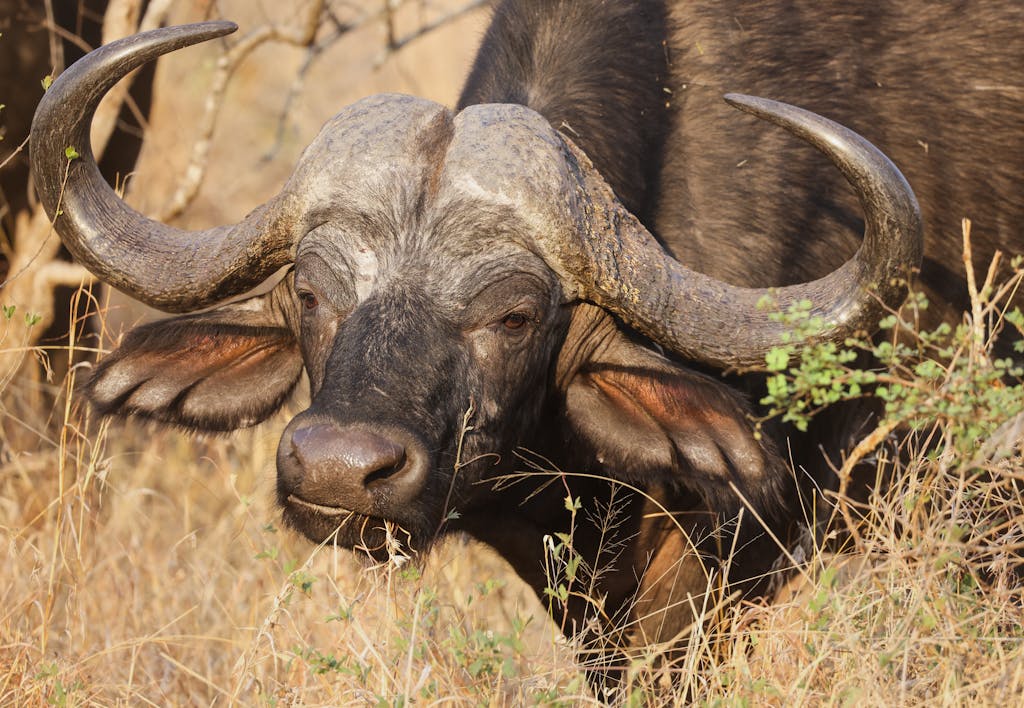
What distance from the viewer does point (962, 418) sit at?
2.68 m

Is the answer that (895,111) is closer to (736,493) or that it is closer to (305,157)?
(736,493)

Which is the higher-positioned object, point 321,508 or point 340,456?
point 340,456

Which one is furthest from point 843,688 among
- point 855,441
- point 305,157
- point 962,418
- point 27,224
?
point 27,224

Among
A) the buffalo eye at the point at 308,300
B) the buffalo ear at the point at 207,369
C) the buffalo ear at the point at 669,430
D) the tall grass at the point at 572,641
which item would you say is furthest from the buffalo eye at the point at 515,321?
the buffalo ear at the point at 207,369

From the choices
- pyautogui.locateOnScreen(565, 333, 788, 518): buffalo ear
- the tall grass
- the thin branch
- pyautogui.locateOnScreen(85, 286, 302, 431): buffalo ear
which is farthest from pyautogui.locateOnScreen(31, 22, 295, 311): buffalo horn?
the thin branch

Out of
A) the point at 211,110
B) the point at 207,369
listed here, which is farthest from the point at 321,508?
the point at 211,110

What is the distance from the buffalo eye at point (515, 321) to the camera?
325 centimetres

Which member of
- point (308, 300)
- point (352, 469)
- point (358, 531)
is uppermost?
point (308, 300)

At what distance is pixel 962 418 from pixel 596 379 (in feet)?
3.52

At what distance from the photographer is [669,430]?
11.0ft

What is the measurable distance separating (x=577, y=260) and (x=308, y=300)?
0.70 m

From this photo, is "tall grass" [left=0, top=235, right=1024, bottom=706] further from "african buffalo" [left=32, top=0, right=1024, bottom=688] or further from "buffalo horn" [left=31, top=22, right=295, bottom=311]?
"buffalo horn" [left=31, top=22, right=295, bottom=311]

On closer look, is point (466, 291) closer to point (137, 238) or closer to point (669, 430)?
point (669, 430)

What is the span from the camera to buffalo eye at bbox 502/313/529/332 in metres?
3.25
